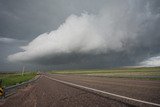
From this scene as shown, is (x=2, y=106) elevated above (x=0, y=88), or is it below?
below

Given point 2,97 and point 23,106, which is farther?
point 2,97

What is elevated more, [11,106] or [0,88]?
[0,88]

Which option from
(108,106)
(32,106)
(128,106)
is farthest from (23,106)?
(128,106)

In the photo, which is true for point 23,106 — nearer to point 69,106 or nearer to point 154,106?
point 69,106

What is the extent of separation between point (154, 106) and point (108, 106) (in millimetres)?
1783

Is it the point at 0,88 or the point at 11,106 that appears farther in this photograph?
the point at 0,88

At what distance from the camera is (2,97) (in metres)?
11.6

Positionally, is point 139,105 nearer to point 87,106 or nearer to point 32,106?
point 87,106

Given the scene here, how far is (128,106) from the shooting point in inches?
287

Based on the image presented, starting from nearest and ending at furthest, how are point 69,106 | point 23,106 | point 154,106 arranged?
1. point 154,106
2. point 69,106
3. point 23,106

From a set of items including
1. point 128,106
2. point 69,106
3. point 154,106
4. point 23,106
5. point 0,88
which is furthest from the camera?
point 0,88

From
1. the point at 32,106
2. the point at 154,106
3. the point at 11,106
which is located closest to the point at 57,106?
the point at 32,106

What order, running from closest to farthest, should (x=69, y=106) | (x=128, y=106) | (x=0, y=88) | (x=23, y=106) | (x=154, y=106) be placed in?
(x=154, y=106) → (x=128, y=106) → (x=69, y=106) → (x=23, y=106) → (x=0, y=88)

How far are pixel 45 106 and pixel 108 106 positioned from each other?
111 inches
